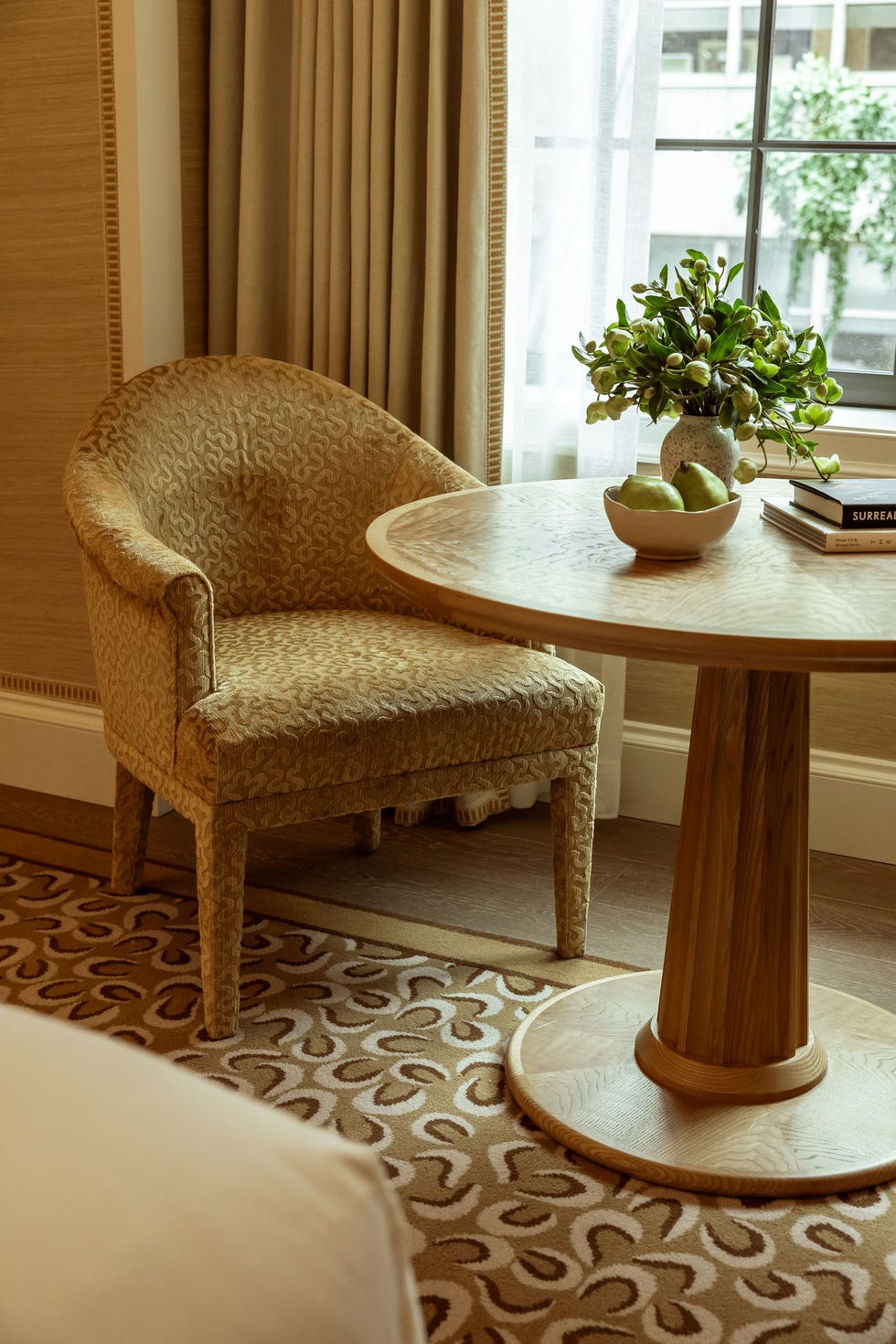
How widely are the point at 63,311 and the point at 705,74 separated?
5.05 ft

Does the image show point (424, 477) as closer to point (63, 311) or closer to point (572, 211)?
point (572, 211)

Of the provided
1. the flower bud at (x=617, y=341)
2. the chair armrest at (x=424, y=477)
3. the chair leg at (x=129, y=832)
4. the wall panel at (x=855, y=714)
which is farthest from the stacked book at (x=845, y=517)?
the chair leg at (x=129, y=832)

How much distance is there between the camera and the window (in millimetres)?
3055

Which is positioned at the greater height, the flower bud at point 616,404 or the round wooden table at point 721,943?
the flower bud at point 616,404

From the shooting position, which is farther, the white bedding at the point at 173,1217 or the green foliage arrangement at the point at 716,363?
the green foliage arrangement at the point at 716,363

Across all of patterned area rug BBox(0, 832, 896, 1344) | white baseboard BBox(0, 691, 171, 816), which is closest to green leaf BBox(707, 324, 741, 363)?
patterned area rug BBox(0, 832, 896, 1344)

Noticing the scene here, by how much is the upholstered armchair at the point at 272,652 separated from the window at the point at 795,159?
3.33 ft

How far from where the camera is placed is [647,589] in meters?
1.70

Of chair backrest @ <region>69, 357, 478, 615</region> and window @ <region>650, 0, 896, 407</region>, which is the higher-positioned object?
window @ <region>650, 0, 896, 407</region>

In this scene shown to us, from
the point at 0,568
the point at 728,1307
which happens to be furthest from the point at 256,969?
the point at 0,568

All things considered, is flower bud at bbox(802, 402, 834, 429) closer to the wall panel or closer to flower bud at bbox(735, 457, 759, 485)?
flower bud at bbox(735, 457, 759, 485)

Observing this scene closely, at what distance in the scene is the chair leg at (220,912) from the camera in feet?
7.11

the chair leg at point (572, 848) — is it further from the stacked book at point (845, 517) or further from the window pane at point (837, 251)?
the window pane at point (837, 251)

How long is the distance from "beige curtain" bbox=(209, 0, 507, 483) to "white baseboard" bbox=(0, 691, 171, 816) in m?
0.93
